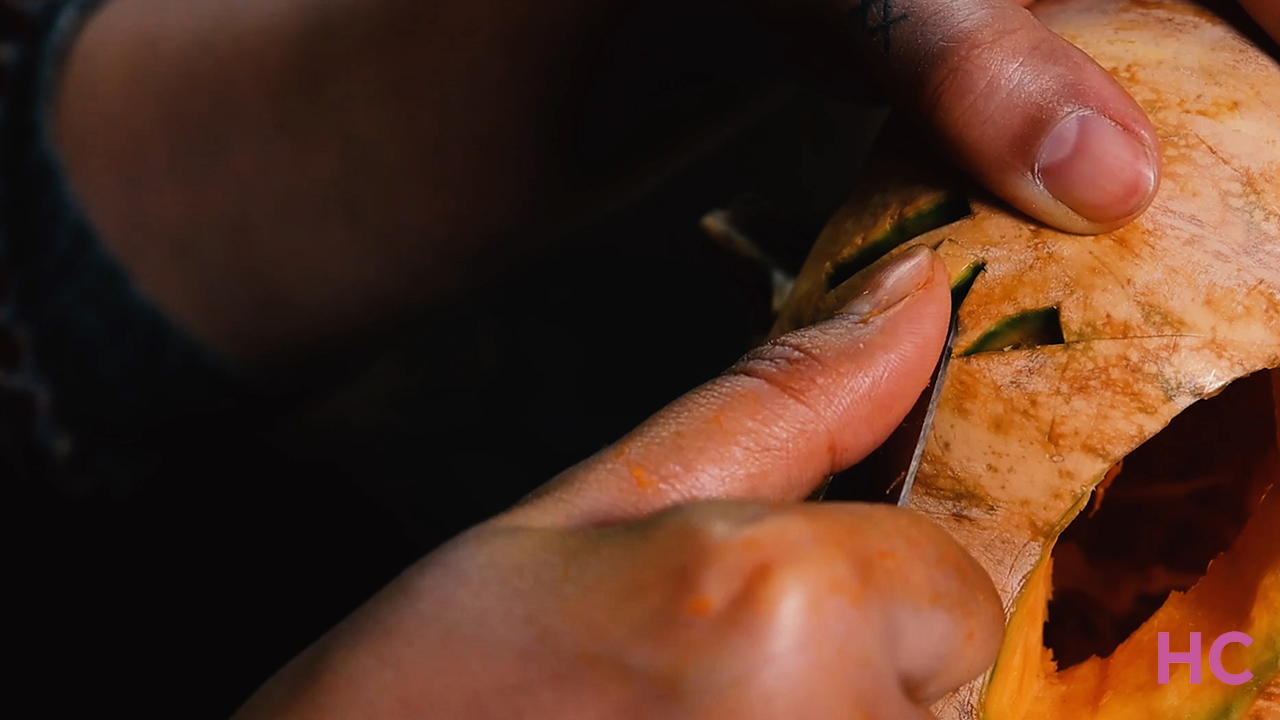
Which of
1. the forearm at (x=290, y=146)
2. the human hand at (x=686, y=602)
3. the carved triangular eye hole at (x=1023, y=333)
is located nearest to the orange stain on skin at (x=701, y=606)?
the human hand at (x=686, y=602)

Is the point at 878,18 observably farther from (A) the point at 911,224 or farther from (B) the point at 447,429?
(B) the point at 447,429

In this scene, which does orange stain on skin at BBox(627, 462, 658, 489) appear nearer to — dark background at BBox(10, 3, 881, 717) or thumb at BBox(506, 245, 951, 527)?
thumb at BBox(506, 245, 951, 527)

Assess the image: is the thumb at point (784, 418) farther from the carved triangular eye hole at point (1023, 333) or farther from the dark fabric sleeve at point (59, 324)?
the dark fabric sleeve at point (59, 324)

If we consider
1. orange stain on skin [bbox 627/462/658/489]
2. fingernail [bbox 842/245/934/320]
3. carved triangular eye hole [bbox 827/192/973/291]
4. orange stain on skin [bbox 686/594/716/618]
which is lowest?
carved triangular eye hole [bbox 827/192/973/291]

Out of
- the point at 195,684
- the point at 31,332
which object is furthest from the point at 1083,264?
the point at 195,684

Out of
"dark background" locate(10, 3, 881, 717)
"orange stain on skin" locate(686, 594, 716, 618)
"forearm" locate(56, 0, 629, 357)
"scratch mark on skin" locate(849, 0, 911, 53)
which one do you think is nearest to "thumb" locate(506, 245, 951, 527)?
"orange stain on skin" locate(686, 594, 716, 618)

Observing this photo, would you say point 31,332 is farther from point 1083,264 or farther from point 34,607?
point 1083,264
